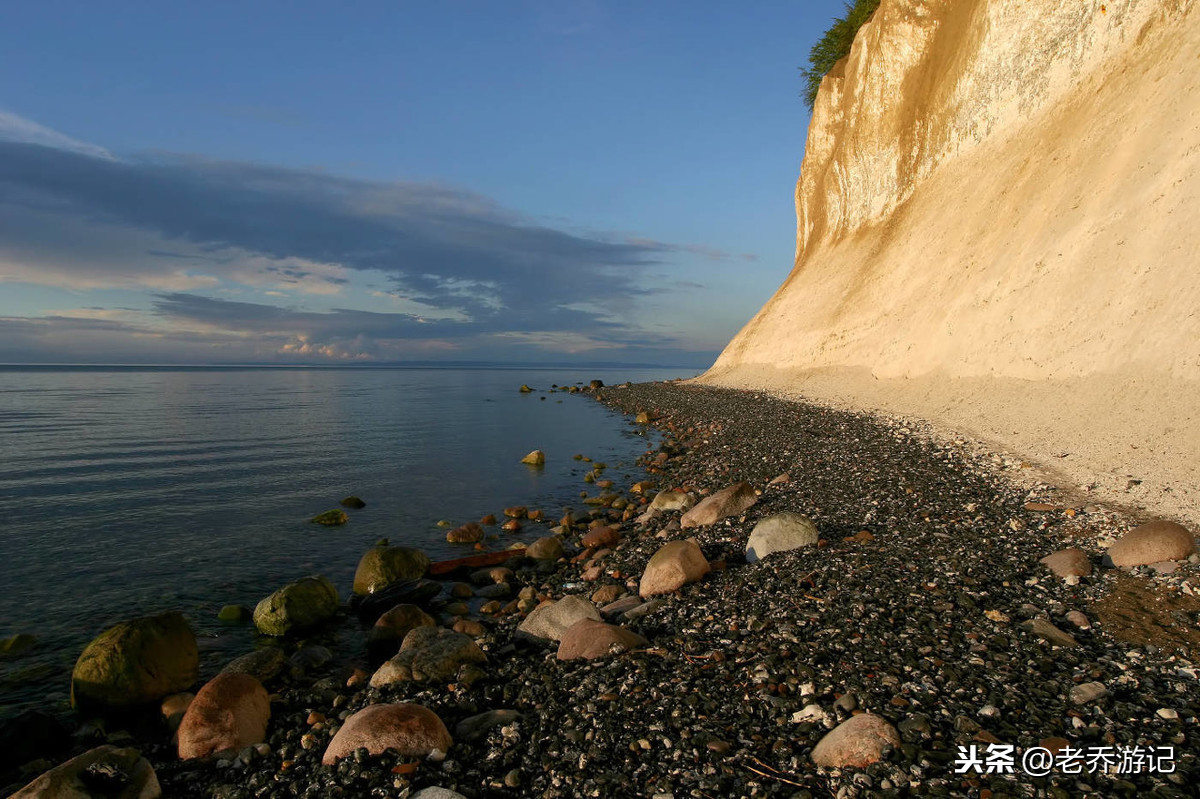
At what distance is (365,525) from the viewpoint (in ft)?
47.2

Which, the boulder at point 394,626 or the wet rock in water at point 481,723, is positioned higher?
the wet rock in water at point 481,723

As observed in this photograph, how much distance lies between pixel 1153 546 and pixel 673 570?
582 cm

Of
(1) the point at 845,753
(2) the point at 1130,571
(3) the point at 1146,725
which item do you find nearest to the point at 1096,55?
(2) the point at 1130,571

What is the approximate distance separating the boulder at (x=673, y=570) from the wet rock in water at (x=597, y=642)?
157 centimetres

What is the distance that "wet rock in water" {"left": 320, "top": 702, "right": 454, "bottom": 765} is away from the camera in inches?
196

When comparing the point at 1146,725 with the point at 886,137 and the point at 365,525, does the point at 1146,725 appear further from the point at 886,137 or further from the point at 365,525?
the point at 886,137

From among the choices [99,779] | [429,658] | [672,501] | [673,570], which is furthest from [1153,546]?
[99,779]

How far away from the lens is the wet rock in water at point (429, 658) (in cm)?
652

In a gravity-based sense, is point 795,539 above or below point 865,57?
below

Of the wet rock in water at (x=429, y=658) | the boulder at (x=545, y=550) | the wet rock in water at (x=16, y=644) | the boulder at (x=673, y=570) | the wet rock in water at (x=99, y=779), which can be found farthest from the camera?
the boulder at (x=545, y=550)

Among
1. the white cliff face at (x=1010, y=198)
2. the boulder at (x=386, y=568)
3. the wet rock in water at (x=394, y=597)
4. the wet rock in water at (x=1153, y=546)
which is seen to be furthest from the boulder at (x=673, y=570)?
the white cliff face at (x=1010, y=198)

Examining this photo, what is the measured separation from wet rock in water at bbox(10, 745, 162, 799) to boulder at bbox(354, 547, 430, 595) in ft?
15.6

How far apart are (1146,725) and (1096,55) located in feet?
90.5

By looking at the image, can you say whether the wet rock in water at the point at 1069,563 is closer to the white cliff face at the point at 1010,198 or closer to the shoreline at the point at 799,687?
the shoreline at the point at 799,687
